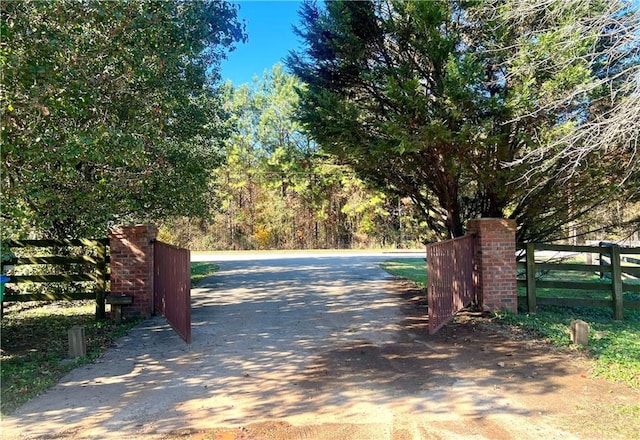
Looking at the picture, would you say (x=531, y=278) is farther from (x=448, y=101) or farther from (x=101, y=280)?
(x=101, y=280)

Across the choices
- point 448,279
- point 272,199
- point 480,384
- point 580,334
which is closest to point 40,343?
point 480,384

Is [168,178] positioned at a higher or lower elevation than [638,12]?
lower

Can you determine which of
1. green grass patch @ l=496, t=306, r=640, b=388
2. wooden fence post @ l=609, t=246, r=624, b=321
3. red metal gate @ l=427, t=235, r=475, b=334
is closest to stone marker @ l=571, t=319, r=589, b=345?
green grass patch @ l=496, t=306, r=640, b=388

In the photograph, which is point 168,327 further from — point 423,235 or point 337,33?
point 423,235

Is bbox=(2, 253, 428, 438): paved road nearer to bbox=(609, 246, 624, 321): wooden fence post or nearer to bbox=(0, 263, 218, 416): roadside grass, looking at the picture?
bbox=(0, 263, 218, 416): roadside grass

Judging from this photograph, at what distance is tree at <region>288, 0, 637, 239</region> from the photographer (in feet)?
23.2

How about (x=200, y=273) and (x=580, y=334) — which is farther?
(x=200, y=273)

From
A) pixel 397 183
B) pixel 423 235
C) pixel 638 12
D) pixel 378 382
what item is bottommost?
pixel 378 382

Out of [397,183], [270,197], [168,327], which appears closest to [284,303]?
[168,327]

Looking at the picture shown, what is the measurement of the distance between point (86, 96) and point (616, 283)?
28.9 feet

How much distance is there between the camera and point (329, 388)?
4.68 meters

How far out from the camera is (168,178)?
1020 cm

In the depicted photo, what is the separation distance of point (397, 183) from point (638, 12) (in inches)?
203

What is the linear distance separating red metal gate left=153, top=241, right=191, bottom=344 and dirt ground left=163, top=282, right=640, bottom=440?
2.10 metres
